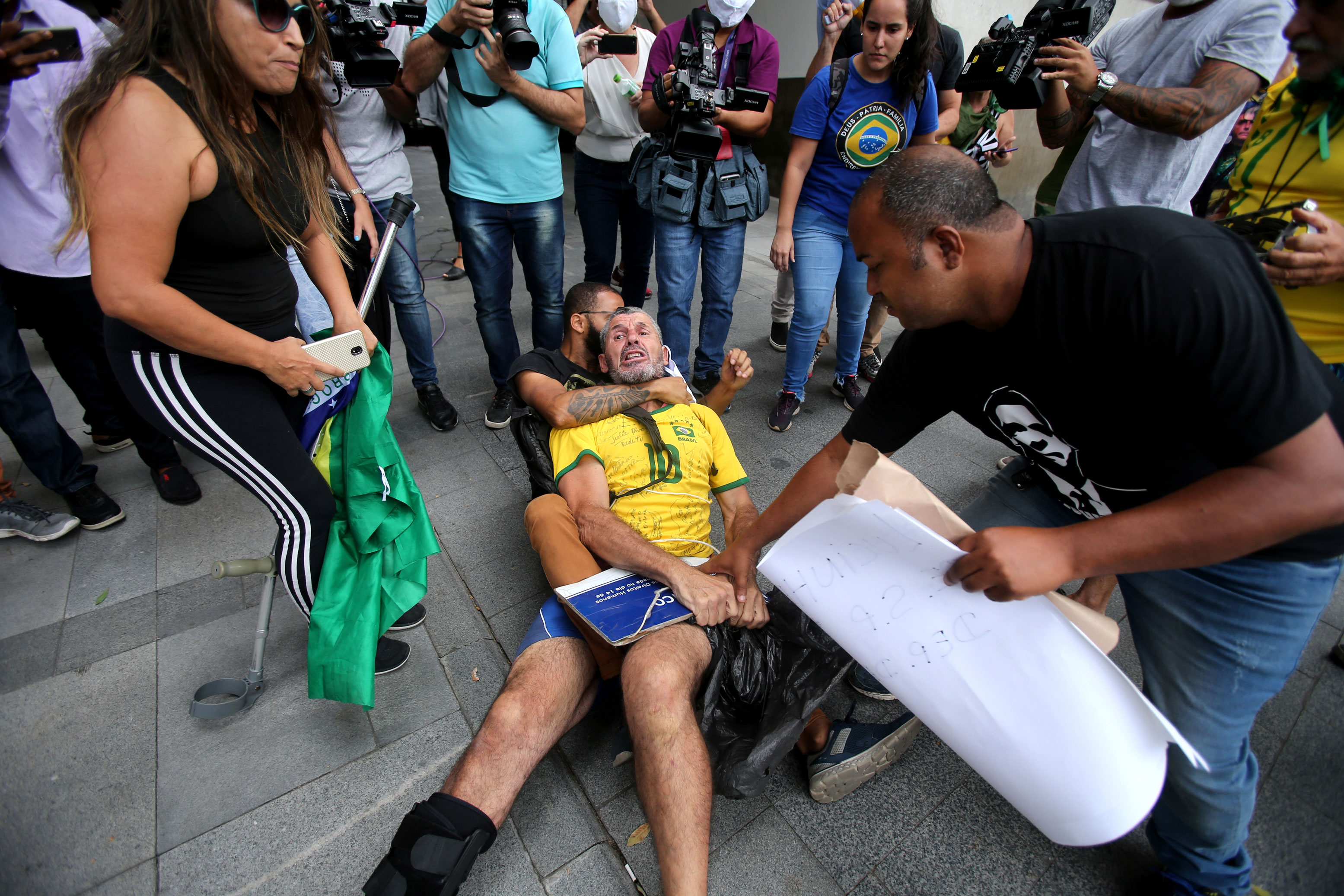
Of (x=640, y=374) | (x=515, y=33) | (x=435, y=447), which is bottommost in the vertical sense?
(x=435, y=447)

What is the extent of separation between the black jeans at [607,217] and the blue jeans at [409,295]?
3.04ft

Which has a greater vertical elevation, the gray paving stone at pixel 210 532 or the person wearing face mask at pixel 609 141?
the person wearing face mask at pixel 609 141

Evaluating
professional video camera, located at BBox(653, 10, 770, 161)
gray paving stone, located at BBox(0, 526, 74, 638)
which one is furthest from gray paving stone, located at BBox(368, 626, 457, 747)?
professional video camera, located at BBox(653, 10, 770, 161)

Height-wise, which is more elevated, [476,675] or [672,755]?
[672,755]

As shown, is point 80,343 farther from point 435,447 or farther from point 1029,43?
point 1029,43

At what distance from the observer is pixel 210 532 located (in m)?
2.51

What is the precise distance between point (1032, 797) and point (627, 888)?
905 millimetres

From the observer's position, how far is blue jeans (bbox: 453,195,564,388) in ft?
9.79

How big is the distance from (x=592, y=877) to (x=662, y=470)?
3.75 ft

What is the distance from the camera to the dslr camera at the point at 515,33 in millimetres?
2436

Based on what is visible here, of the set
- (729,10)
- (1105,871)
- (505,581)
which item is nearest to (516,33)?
(729,10)

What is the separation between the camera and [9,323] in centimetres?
226

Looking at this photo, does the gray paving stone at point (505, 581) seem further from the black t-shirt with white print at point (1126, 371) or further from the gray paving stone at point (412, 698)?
the black t-shirt with white print at point (1126, 371)

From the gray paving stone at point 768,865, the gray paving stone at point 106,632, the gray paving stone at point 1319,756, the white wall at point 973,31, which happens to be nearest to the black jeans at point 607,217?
the gray paving stone at point 106,632
